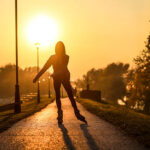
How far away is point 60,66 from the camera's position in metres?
7.33

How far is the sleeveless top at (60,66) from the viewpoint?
7.25 m

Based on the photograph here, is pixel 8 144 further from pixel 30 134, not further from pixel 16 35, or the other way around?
pixel 16 35

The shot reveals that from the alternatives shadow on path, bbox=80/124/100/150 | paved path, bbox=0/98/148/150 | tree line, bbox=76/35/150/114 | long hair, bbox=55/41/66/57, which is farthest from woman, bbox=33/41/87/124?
tree line, bbox=76/35/150/114

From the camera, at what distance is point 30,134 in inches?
230

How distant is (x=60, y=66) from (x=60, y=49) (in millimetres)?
481

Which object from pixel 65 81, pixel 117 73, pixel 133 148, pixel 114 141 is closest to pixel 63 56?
Answer: pixel 65 81

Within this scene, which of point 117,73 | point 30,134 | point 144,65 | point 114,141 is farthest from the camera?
point 117,73

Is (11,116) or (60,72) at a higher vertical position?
(60,72)

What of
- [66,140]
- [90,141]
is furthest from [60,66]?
[90,141]

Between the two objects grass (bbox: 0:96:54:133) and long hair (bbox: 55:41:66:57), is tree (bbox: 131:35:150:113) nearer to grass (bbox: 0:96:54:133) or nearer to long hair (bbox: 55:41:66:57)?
grass (bbox: 0:96:54:133)

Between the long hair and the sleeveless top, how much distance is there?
9 cm

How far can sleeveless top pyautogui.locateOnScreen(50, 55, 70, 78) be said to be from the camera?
725cm

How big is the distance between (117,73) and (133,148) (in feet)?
290

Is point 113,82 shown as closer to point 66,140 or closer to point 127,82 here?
point 127,82
